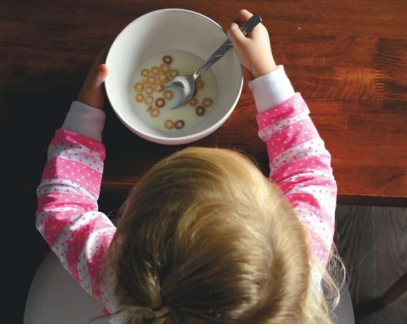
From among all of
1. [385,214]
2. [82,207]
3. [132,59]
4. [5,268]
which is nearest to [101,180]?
[82,207]

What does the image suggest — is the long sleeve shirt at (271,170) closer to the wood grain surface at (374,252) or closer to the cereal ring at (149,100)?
the cereal ring at (149,100)

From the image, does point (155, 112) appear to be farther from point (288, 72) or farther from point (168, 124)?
point (288, 72)

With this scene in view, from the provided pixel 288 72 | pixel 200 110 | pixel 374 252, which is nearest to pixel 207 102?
pixel 200 110

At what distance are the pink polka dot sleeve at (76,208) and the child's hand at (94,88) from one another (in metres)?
0.05

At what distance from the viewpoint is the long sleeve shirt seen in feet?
2.28

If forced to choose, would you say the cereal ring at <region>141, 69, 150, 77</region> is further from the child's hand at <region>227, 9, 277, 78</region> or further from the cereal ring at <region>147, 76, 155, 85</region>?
the child's hand at <region>227, 9, 277, 78</region>

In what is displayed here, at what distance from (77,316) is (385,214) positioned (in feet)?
2.81

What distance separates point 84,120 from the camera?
700mm

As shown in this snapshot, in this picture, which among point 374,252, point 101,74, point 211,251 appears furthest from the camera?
point 374,252

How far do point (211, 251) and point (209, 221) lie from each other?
3 cm

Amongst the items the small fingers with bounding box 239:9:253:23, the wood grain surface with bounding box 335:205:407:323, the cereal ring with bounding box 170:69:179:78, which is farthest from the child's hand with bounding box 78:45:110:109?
the wood grain surface with bounding box 335:205:407:323

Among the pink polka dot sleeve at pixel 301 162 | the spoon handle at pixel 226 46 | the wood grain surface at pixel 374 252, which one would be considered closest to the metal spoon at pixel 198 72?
the spoon handle at pixel 226 46

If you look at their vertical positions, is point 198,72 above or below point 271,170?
above

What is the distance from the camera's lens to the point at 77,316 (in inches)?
30.4
